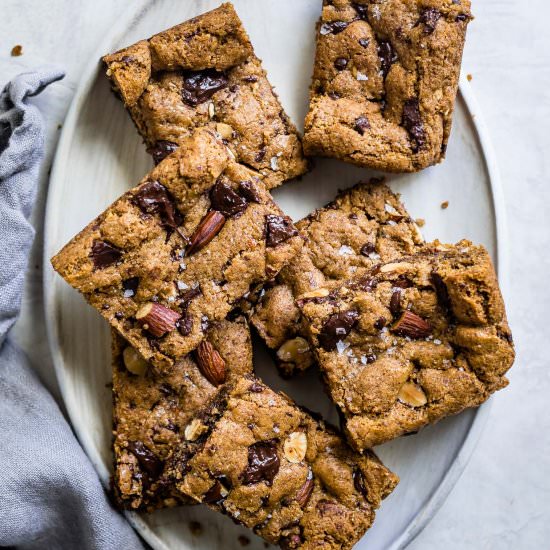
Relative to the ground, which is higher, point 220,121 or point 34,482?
point 220,121

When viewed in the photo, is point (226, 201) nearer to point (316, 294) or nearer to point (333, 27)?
point (316, 294)

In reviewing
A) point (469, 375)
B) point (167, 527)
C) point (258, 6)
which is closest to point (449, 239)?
point (469, 375)

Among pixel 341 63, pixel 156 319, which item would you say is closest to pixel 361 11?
pixel 341 63

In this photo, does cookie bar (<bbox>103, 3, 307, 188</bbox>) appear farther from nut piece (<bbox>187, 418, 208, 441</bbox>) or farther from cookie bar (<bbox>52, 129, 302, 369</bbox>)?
nut piece (<bbox>187, 418, 208, 441</bbox>)

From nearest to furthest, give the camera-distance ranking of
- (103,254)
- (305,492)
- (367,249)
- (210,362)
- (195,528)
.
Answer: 1. (103,254)
2. (305,492)
3. (210,362)
4. (367,249)
5. (195,528)

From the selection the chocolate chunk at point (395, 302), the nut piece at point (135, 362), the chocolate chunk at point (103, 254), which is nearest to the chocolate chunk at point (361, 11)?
the chocolate chunk at point (395, 302)

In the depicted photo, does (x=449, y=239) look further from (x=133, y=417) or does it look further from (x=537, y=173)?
(x=133, y=417)
